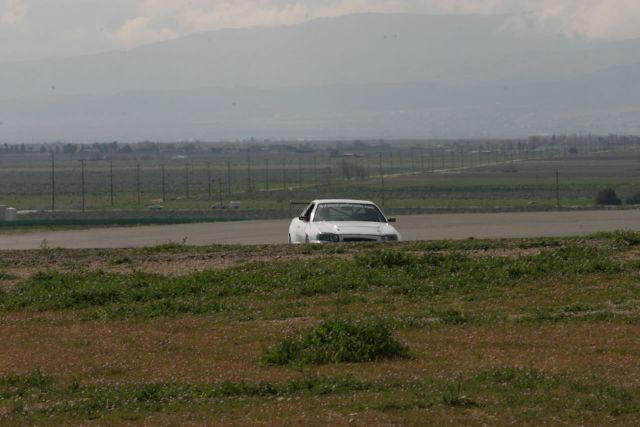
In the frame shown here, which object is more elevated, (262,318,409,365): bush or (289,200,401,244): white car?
(289,200,401,244): white car

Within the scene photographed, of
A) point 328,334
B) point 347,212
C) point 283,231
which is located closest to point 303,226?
point 347,212

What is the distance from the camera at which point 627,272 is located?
55.4ft

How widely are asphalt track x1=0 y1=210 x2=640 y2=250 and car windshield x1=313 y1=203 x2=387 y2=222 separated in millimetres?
4587

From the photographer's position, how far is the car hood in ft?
75.4

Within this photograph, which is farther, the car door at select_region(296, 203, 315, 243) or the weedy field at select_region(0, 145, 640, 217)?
the weedy field at select_region(0, 145, 640, 217)

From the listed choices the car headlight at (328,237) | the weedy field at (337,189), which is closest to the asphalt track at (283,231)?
the car headlight at (328,237)

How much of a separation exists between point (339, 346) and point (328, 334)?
313 mm

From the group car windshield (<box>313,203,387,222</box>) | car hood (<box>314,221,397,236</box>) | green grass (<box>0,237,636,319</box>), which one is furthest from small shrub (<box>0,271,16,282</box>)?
car windshield (<box>313,203,387,222</box>)

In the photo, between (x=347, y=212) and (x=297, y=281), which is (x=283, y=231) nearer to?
(x=347, y=212)

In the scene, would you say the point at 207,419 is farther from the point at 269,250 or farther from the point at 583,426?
the point at 269,250

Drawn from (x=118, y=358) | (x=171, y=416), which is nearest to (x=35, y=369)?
(x=118, y=358)

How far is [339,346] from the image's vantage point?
11.7 meters

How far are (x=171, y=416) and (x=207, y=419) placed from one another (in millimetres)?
335

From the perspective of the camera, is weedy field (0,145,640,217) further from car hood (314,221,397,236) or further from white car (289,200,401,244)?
car hood (314,221,397,236)
